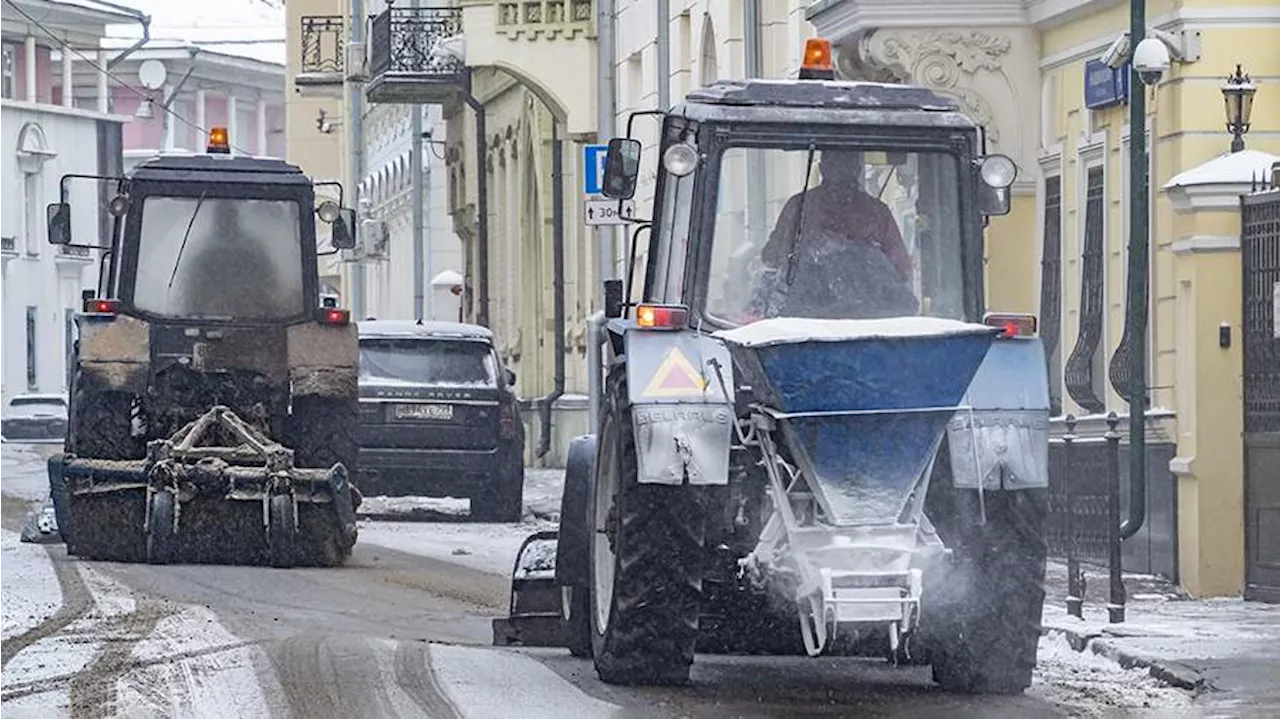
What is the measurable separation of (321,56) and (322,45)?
1142mm

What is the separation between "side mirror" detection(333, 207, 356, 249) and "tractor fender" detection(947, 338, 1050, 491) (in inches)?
408

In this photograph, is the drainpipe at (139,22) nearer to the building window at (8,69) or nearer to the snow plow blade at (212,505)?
the building window at (8,69)

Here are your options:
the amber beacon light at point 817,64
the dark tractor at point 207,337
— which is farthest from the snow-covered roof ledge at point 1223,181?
the dark tractor at point 207,337

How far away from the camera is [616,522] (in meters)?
12.3

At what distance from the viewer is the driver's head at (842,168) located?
1252cm

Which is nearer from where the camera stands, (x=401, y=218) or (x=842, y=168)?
(x=842, y=168)

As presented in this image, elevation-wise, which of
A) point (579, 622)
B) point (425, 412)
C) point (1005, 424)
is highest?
point (1005, 424)

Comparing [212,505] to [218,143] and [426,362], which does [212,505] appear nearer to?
[218,143]

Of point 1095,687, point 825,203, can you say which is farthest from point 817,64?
point 1095,687

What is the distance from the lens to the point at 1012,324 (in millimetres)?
12141

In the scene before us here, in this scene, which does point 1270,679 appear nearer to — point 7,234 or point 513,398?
point 513,398

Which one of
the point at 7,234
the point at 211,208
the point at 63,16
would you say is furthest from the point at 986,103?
the point at 63,16

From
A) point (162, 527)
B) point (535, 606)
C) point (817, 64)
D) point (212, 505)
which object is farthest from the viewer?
point (212, 505)

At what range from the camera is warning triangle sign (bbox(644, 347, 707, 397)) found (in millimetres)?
11781
